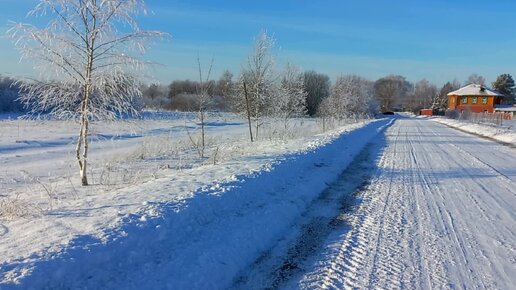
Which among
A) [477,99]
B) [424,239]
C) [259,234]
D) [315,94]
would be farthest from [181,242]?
[477,99]

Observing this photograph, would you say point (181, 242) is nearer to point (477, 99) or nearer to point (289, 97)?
point (289, 97)

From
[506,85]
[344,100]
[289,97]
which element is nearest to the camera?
[289,97]

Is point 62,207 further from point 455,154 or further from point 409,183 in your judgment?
point 455,154

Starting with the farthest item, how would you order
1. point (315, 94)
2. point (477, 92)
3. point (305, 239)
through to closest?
point (477, 92)
point (315, 94)
point (305, 239)

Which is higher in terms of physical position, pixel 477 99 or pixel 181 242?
pixel 477 99

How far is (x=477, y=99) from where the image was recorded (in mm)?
114062

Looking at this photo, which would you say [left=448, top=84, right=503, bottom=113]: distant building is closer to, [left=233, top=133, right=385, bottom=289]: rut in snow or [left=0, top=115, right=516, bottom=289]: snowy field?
[left=233, top=133, right=385, bottom=289]: rut in snow

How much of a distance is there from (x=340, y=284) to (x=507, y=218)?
5.08m

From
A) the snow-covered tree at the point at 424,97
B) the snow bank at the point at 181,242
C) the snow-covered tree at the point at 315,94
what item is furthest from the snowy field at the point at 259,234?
the snow-covered tree at the point at 424,97

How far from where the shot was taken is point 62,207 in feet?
22.4

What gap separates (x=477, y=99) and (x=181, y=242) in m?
124

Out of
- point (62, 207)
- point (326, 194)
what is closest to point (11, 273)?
point (62, 207)

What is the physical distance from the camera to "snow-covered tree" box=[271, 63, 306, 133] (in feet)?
101

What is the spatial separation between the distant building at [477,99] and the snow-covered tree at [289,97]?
8961cm
